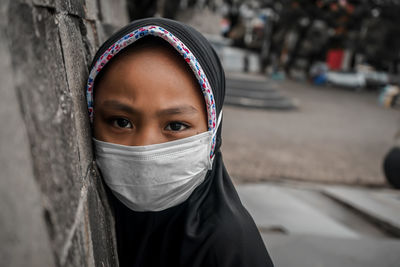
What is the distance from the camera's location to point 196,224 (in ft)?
3.52

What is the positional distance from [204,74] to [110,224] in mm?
618

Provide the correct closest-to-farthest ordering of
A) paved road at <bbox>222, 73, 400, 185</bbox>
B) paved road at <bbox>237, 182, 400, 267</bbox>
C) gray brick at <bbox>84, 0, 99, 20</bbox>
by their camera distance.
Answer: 1. gray brick at <bbox>84, 0, 99, 20</bbox>
2. paved road at <bbox>237, 182, 400, 267</bbox>
3. paved road at <bbox>222, 73, 400, 185</bbox>

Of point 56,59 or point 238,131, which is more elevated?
point 56,59

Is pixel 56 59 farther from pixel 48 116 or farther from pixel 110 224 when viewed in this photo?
pixel 110 224

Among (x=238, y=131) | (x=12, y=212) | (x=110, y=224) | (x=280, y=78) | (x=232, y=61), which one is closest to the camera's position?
(x=12, y=212)

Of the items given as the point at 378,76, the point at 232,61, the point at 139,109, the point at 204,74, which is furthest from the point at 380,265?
the point at 378,76

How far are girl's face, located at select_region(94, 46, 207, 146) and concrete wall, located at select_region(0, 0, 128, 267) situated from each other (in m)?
0.22

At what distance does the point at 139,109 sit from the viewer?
972mm

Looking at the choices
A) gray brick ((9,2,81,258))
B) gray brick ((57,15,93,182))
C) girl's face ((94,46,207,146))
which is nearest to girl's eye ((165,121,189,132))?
girl's face ((94,46,207,146))

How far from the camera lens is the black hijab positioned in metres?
1.01

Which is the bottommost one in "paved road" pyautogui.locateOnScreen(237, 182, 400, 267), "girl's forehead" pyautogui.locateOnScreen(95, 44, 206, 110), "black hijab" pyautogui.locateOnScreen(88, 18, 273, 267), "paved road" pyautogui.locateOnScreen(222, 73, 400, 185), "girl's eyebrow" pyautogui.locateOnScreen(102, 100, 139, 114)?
"paved road" pyautogui.locateOnScreen(222, 73, 400, 185)

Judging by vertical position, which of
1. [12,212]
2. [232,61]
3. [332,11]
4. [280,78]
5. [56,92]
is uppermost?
[332,11]

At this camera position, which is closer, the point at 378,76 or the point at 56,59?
the point at 56,59

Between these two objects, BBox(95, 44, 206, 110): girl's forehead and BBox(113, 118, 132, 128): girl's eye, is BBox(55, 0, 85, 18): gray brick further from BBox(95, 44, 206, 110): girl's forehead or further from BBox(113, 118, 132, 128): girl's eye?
BBox(113, 118, 132, 128): girl's eye
